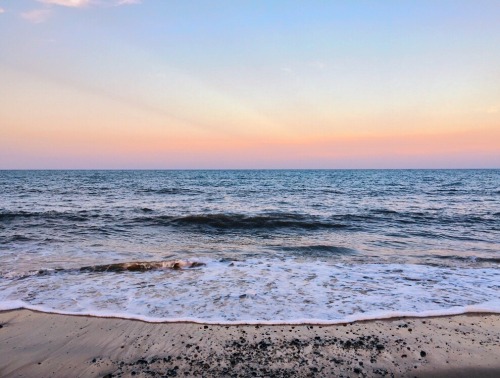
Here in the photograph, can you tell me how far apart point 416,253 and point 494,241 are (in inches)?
160

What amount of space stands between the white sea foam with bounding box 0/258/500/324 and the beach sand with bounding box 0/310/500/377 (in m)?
0.35

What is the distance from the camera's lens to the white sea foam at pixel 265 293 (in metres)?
5.43

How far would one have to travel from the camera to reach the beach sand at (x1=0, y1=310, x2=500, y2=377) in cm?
375

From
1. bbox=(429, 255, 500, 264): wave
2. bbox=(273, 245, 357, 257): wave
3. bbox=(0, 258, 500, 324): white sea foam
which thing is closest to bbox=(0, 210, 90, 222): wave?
Result: bbox=(0, 258, 500, 324): white sea foam

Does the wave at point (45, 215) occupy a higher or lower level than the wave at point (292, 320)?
lower

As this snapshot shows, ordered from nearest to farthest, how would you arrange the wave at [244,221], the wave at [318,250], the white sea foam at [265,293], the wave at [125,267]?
the white sea foam at [265,293]
the wave at [125,267]
the wave at [318,250]
the wave at [244,221]

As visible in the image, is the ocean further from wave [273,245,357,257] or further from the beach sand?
the beach sand

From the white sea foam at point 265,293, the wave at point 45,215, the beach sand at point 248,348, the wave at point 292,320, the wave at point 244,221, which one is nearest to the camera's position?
the beach sand at point 248,348

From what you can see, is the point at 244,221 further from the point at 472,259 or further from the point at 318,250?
the point at 472,259

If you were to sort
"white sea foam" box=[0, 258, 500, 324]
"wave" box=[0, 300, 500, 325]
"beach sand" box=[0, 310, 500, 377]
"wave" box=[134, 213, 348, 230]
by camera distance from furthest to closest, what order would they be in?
"wave" box=[134, 213, 348, 230], "white sea foam" box=[0, 258, 500, 324], "wave" box=[0, 300, 500, 325], "beach sand" box=[0, 310, 500, 377]

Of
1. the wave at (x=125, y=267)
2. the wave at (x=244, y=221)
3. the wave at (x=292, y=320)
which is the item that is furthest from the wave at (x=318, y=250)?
the wave at (x=292, y=320)

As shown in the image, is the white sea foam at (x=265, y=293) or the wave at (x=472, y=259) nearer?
the white sea foam at (x=265, y=293)

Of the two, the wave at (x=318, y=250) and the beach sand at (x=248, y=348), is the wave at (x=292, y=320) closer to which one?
the beach sand at (x=248, y=348)

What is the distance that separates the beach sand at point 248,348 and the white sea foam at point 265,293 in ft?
1.14
